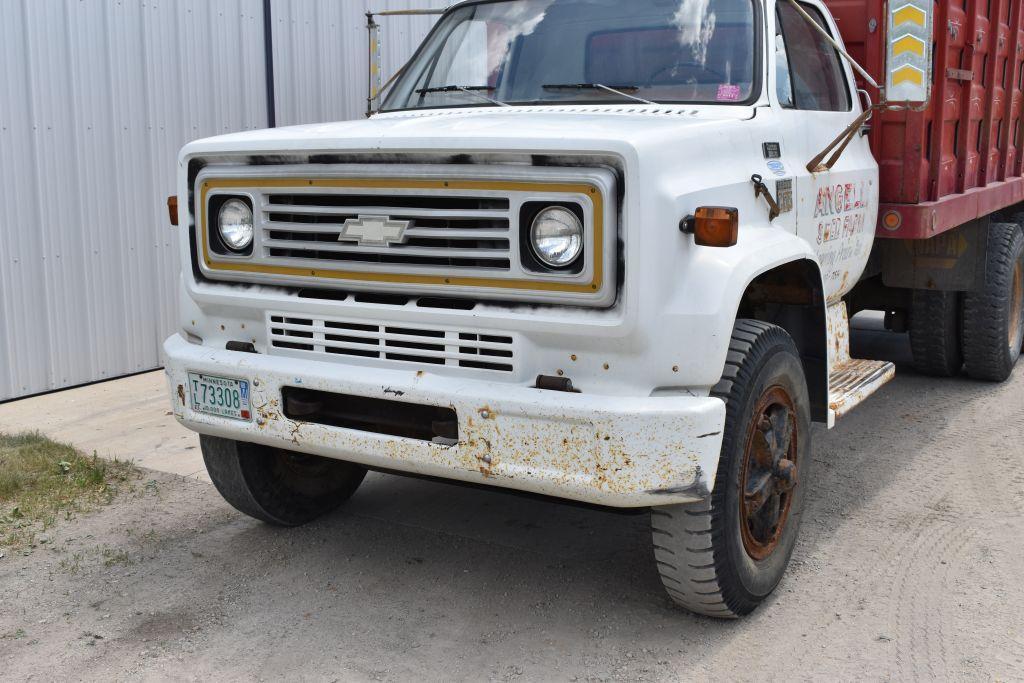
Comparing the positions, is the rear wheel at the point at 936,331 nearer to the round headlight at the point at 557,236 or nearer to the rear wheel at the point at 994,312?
the rear wheel at the point at 994,312

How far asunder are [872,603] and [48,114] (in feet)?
17.4

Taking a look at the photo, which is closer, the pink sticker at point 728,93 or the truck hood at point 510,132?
the truck hood at point 510,132

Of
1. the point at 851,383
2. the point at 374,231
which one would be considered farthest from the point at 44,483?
the point at 851,383

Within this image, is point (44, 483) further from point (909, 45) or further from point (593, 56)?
point (909, 45)

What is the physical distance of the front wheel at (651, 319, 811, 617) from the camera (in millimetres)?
3311

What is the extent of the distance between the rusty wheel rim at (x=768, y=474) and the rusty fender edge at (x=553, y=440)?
0.47 m

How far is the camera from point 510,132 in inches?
126

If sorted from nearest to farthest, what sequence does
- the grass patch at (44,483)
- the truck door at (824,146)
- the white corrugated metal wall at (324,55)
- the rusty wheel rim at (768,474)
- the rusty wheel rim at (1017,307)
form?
the rusty wheel rim at (768,474)
the truck door at (824,146)
the grass patch at (44,483)
the rusty wheel rim at (1017,307)
the white corrugated metal wall at (324,55)

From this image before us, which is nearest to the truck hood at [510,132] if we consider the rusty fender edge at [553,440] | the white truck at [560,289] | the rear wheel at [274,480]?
the white truck at [560,289]

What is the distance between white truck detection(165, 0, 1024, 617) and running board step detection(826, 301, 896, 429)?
37 mm

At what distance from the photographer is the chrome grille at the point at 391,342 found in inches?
128

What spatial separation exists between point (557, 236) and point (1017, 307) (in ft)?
17.4

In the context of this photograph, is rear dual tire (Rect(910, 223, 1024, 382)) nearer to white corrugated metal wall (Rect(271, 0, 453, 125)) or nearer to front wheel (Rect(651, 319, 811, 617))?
front wheel (Rect(651, 319, 811, 617))

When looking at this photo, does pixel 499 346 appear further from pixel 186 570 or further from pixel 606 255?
pixel 186 570
